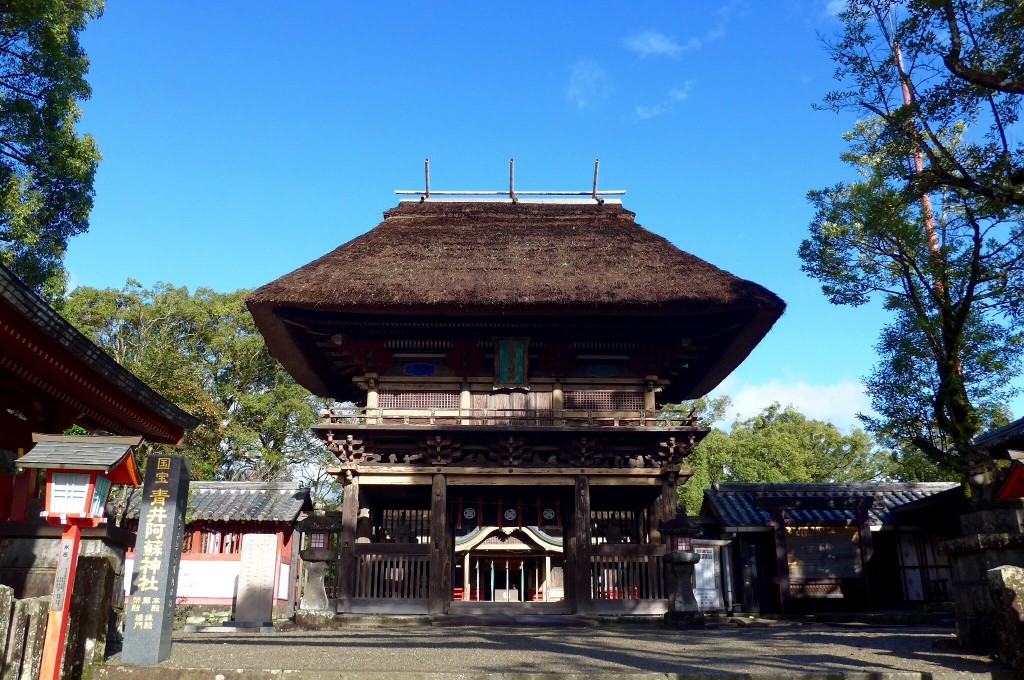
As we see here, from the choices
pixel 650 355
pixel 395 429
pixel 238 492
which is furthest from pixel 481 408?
pixel 238 492

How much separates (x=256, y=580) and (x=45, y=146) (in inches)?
417

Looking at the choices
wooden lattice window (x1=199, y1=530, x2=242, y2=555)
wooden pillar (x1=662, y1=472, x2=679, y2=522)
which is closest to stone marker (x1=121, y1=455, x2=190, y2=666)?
wooden pillar (x1=662, y1=472, x2=679, y2=522)

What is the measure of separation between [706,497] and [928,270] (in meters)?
8.03

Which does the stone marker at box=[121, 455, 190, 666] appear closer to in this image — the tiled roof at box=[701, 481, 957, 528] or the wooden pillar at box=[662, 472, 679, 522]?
the wooden pillar at box=[662, 472, 679, 522]

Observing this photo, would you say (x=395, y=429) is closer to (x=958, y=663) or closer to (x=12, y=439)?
(x=12, y=439)

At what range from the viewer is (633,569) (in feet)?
43.7

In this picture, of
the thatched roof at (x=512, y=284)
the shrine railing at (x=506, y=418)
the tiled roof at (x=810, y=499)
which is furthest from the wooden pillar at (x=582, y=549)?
the tiled roof at (x=810, y=499)

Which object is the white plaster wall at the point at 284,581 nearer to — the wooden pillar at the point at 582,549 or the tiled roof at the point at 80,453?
the wooden pillar at the point at 582,549

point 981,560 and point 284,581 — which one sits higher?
point 981,560

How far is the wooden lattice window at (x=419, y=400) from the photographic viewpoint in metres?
14.3

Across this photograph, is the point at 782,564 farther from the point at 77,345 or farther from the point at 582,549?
the point at 77,345

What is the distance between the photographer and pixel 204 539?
18.6 meters

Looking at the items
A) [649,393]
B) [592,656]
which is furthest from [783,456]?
[592,656]

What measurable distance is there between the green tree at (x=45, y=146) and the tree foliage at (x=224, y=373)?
13316 millimetres
